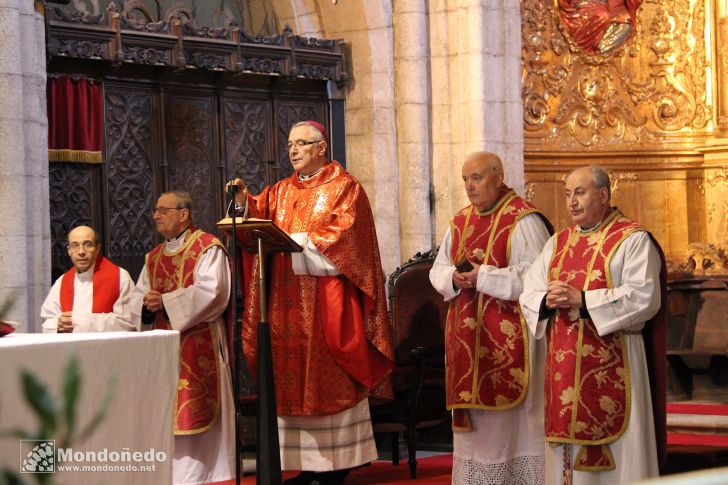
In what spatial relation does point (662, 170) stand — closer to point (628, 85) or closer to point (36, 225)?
point (628, 85)

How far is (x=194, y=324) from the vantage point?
698 cm

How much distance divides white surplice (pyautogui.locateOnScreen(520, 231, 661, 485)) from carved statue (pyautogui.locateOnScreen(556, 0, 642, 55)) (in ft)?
23.3

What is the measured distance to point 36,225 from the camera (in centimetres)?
750

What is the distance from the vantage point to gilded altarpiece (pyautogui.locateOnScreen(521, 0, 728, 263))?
12164 millimetres

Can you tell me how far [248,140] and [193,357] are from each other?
3236 millimetres

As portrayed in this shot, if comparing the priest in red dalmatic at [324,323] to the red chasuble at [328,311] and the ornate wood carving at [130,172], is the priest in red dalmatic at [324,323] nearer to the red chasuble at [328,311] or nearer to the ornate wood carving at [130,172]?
the red chasuble at [328,311]

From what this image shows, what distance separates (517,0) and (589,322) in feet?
19.2

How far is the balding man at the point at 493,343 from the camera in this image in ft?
20.4

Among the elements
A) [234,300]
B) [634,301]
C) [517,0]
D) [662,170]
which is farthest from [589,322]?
[662,170]

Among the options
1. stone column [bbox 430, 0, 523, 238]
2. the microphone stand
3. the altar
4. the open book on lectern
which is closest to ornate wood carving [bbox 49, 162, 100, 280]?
the microphone stand

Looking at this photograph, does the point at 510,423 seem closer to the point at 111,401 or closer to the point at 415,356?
the point at 415,356

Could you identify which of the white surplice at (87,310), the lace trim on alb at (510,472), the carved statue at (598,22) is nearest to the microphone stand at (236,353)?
the white surplice at (87,310)

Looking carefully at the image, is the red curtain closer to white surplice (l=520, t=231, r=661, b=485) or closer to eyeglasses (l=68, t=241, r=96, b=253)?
eyeglasses (l=68, t=241, r=96, b=253)

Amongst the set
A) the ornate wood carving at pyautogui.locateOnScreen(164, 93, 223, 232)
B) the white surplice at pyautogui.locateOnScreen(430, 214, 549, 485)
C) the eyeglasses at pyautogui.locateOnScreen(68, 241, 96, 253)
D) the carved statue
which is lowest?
the white surplice at pyautogui.locateOnScreen(430, 214, 549, 485)
